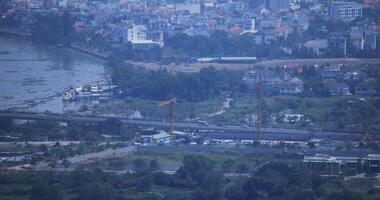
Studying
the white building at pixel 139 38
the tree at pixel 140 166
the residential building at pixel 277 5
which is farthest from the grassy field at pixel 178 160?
the residential building at pixel 277 5

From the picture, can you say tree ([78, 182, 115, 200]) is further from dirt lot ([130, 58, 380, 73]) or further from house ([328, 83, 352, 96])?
dirt lot ([130, 58, 380, 73])

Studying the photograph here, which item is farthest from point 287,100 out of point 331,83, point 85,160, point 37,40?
point 37,40

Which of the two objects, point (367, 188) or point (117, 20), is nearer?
point (367, 188)

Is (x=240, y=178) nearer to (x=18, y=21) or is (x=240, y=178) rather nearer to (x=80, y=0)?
(x=18, y=21)

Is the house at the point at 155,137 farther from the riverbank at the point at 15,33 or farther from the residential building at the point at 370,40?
the riverbank at the point at 15,33

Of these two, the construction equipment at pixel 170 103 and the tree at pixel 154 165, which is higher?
the construction equipment at pixel 170 103

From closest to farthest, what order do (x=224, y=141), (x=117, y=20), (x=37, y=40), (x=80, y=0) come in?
(x=224, y=141)
(x=37, y=40)
(x=117, y=20)
(x=80, y=0)

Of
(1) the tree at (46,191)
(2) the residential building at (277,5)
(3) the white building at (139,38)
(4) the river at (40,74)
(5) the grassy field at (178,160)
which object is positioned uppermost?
(2) the residential building at (277,5)
